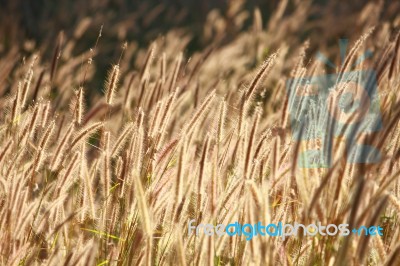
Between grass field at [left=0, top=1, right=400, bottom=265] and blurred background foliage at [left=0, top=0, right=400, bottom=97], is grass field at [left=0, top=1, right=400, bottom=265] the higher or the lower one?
the lower one

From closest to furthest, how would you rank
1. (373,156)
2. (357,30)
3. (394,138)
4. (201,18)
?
(373,156) < (394,138) < (357,30) < (201,18)

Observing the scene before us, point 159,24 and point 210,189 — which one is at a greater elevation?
point 159,24

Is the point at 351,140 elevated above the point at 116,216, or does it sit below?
above

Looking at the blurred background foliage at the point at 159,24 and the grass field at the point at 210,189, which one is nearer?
the grass field at the point at 210,189

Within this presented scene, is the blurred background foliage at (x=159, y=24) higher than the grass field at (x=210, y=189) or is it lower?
higher

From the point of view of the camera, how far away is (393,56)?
6.65ft

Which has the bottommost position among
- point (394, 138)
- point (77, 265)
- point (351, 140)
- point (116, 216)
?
point (77, 265)

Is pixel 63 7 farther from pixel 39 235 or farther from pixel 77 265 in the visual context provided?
pixel 77 265

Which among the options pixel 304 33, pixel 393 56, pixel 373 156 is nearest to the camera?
pixel 373 156

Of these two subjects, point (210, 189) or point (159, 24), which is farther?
point (159, 24)

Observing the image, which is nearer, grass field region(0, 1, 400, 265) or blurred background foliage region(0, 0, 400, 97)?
grass field region(0, 1, 400, 265)

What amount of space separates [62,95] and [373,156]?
2285 mm

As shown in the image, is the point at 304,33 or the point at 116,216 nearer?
the point at 116,216

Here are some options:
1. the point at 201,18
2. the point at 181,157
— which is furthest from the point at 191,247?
the point at 201,18
